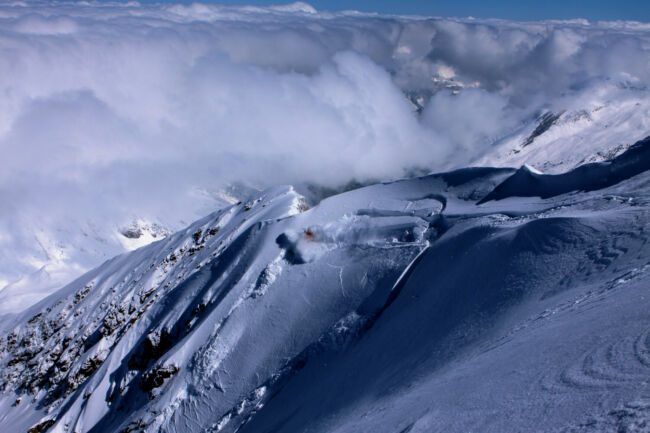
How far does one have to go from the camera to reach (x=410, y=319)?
57.7ft

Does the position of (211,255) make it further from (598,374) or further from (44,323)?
(44,323)

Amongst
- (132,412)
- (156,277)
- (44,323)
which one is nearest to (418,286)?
(132,412)

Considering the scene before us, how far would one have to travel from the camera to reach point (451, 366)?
37.0 ft

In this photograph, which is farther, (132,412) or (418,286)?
(132,412)

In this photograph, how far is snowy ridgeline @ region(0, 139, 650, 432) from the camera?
24.9 feet

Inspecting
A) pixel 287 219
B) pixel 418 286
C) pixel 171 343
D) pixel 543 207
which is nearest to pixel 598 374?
pixel 418 286

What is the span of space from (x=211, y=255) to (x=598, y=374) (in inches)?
1284

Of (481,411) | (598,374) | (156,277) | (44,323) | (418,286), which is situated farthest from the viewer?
(44,323)

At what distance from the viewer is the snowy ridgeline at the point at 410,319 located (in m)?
7.60

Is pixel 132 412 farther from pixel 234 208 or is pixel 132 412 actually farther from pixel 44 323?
pixel 44 323

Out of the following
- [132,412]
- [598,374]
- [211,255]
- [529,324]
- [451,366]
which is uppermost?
[598,374]

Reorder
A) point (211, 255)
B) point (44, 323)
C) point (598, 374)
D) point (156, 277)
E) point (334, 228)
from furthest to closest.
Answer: point (44, 323)
point (156, 277)
point (211, 255)
point (334, 228)
point (598, 374)

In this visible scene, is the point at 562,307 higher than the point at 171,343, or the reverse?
the point at 562,307

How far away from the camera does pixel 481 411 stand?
23.7 ft
